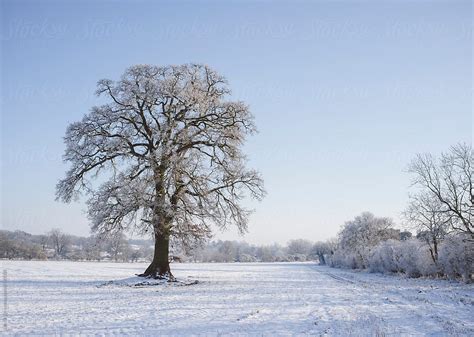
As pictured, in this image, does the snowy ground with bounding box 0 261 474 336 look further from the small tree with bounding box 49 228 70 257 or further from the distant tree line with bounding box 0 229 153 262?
the small tree with bounding box 49 228 70 257

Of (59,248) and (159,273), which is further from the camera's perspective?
(59,248)

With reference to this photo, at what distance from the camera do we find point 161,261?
84.0 ft

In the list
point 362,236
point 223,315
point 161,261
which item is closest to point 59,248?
point 362,236

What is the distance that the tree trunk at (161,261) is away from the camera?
25.3 m

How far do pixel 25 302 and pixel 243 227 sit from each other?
49.7 feet

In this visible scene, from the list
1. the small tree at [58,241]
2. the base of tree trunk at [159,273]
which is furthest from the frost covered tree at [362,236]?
the small tree at [58,241]

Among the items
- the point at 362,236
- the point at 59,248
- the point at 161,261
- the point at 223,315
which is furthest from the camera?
the point at 59,248

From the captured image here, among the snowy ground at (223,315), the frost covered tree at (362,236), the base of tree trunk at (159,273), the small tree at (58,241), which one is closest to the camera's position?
the snowy ground at (223,315)

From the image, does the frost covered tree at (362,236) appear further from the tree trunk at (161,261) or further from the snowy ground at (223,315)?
the snowy ground at (223,315)

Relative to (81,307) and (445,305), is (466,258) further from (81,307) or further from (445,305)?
(81,307)

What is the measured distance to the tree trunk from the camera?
25281mm

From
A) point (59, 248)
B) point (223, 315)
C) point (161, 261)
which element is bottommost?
point (59, 248)

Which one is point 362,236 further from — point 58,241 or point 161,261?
point 58,241

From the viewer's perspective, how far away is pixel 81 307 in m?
14.2
